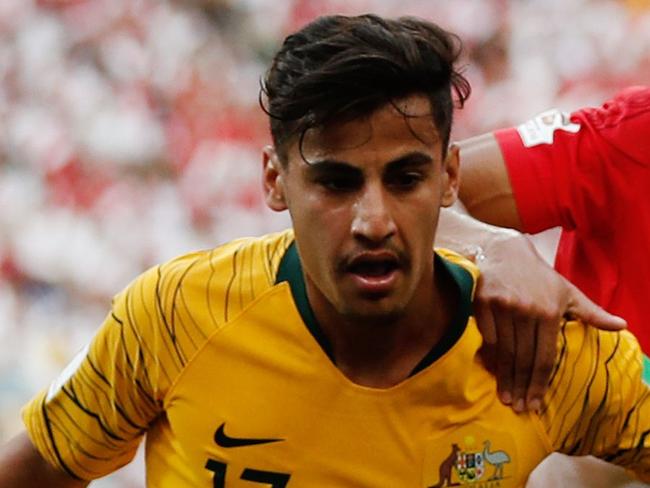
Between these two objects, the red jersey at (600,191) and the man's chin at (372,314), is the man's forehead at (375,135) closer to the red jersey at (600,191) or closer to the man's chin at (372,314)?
the man's chin at (372,314)

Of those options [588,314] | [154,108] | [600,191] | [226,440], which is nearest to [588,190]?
[600,191]

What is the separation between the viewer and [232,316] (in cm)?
111

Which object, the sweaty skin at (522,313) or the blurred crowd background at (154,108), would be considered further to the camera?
the blurred crowd background at (154,108)

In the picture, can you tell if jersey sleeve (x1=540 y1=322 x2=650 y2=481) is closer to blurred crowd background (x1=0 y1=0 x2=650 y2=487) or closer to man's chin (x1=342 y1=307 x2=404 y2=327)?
man's chin (x1=342 y1=307 x2=404 y2=327)

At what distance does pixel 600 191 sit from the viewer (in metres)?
1.28

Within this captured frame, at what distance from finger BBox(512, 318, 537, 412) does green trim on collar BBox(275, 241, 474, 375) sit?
0.05m

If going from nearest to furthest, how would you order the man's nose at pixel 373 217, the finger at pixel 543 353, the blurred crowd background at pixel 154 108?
1. the man's nose at pixel 373 217
2. the finger at pixel 543 353
3. the blurred crowd background at pixel 154 108

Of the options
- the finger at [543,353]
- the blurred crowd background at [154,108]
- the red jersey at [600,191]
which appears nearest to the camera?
the finger at [543,353]

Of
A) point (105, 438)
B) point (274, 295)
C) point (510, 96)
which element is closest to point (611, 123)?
point (274, 295)

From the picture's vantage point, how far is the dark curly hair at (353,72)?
101 centimetres

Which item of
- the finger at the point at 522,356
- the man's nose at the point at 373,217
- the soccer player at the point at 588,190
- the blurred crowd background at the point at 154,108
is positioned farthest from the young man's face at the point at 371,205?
the blurred crowd background at the point at 154,108

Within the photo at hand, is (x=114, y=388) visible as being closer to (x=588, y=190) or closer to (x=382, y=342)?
(x=382, y=342)

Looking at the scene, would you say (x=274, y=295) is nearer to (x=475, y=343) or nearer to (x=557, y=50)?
(x=475, y=343)

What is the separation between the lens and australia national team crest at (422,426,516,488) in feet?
3.57
